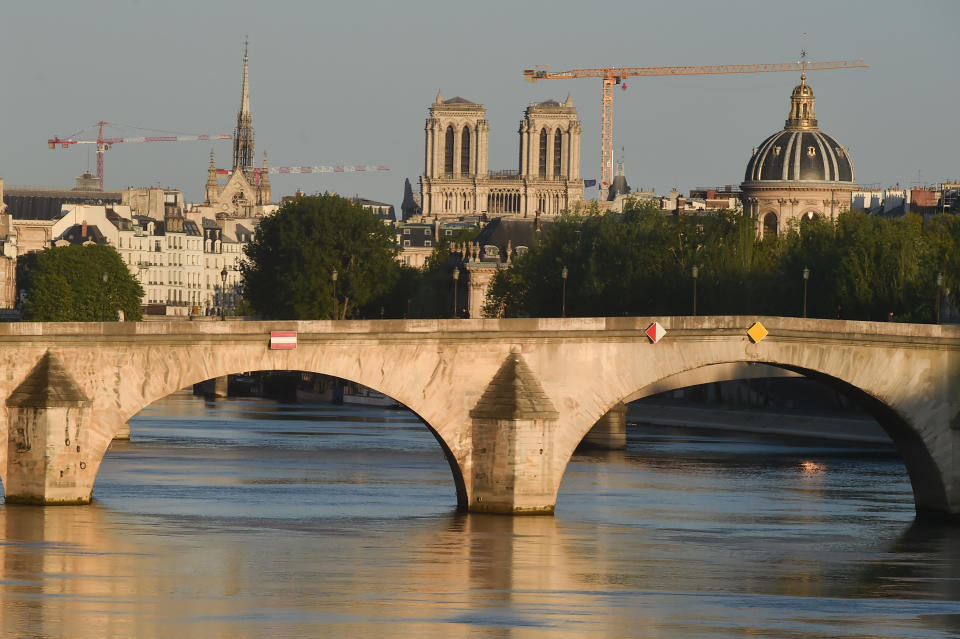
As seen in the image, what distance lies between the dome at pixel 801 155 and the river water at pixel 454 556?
7256 centimetres

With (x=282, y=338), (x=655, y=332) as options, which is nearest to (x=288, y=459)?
(x=282, y=338)

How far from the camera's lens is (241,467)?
72.6m

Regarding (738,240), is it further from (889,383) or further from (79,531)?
(79,531)

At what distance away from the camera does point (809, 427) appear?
96.5 m

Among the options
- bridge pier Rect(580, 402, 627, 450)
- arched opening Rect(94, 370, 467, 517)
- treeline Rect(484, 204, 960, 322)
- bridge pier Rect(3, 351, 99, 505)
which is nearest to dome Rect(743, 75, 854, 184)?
treeline Rect(484, 204, 960, 322)

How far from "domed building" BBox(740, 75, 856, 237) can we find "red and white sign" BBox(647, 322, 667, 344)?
296 feet

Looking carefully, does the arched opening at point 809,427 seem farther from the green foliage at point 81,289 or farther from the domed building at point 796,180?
the green foliage at point 81,289

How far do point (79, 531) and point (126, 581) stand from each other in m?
6.35

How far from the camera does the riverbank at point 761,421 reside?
9244 cm

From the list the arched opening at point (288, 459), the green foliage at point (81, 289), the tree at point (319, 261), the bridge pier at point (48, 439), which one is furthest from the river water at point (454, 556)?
the green foliage at point (81, 289)

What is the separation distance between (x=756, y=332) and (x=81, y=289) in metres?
87.7

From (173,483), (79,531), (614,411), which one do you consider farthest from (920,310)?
(79,531)

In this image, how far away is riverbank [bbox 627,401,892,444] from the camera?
92438 millimetres

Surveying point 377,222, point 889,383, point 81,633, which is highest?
point 377,222
